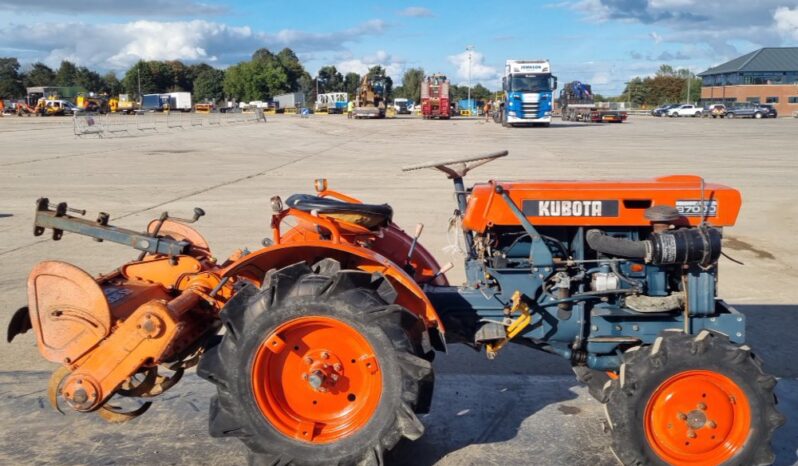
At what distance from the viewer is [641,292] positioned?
358 centimetres

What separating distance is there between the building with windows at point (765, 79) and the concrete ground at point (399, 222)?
6725 centimetres

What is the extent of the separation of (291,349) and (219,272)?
0.73 meters

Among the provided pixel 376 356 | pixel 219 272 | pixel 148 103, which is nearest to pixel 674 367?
pixel 376 356

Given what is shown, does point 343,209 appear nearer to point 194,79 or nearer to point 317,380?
point 317,380

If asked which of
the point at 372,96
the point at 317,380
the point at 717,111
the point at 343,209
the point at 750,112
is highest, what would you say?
the point at 372,96

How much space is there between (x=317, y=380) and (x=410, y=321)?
0.50 meters

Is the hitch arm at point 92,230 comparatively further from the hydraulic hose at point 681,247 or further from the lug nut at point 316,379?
the hydraulic hose at point 681,247

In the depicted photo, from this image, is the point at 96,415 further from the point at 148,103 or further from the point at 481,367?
the point at 148,103

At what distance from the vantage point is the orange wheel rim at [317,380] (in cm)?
323

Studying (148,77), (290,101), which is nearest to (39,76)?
(148,77)

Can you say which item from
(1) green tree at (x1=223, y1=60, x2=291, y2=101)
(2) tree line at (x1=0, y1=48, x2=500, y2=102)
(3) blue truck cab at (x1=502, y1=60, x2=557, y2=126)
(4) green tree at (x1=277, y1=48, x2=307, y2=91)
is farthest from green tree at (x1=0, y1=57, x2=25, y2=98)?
(3) blue truck cab at (x1=502, y1=60, x2=557, y2=126)

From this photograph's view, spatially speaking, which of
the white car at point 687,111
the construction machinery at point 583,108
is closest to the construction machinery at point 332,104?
the construction machinery at point 583,108

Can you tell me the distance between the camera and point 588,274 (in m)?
3.62

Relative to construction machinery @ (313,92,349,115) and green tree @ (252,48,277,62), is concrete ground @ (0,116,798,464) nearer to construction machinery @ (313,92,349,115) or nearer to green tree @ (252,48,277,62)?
construction machinery @ (313,92,349,115)
